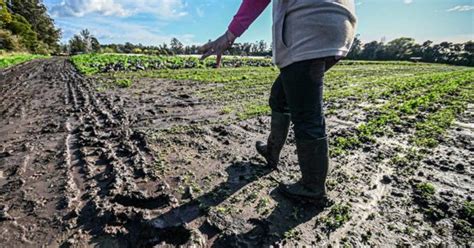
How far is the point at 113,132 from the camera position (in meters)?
3.50

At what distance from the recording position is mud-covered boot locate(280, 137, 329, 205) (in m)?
1.80

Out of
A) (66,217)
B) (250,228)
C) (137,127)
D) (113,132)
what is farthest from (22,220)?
(137,127)

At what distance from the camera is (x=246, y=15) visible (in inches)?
75.4

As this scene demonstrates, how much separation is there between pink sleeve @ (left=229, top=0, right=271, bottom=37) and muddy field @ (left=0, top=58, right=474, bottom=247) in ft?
3.96

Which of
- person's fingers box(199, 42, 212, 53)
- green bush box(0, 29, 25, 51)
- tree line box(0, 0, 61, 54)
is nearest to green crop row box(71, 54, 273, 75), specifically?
person's fingers box(199, 42, 212, 53)

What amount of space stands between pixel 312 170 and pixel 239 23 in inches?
44.6

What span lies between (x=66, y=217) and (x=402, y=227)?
216 cm

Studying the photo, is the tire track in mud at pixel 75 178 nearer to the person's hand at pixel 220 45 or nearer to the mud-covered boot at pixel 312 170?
the mud-covered boot at pixel 312 170

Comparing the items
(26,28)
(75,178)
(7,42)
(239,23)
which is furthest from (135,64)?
(26,28)

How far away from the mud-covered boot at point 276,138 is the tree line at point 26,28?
4364 cm

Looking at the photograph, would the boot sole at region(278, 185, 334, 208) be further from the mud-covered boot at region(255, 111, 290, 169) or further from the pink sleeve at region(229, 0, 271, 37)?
the pink sleeve at region(229, 0, 271, 37)

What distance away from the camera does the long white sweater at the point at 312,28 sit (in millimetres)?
1605

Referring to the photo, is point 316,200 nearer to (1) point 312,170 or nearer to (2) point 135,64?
(1) point 312,170

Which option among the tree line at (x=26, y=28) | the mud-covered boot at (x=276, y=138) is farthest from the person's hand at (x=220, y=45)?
the tree line at (x=26, y=28)
